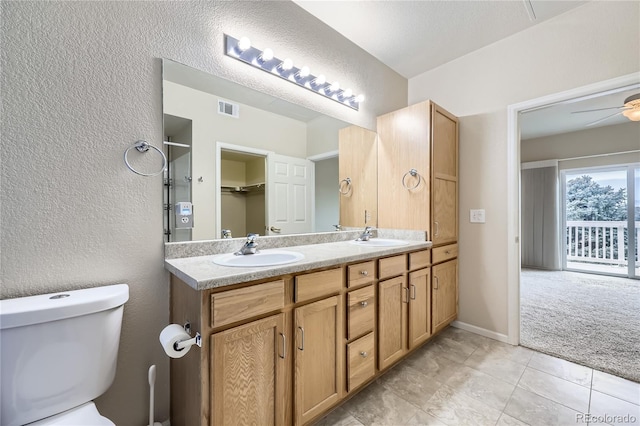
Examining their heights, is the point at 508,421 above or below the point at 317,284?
below

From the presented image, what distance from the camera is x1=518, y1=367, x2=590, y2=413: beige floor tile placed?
1.49m

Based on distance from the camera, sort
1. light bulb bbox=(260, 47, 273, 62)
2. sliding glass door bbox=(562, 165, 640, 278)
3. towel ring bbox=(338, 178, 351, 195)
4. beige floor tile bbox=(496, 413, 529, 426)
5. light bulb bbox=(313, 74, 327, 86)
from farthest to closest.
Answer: sliding glass door bbox=(562, 165, 640, 278) → towel ring bbox=(338, 178, 351, 195) → light bulb bbox=(313, 74, 327, 86) → light bulb bbox=(260, 47, 273, 62) → beige floor tile bbox=(496, 413, 529, 426)

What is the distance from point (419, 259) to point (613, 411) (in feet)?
4.04

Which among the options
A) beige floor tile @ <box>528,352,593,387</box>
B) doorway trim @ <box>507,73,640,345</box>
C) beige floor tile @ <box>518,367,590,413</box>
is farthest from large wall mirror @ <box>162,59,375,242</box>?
beige floor tile @ <box>528,352,593,387</box>

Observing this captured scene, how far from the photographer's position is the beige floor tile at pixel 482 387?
4.96 feet

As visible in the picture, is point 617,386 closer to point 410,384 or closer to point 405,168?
point 410,384

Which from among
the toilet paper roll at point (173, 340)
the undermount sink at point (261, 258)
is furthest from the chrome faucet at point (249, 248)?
the toilet paper roll at point (173, 340)

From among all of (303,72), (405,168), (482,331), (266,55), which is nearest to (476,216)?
(405,168)

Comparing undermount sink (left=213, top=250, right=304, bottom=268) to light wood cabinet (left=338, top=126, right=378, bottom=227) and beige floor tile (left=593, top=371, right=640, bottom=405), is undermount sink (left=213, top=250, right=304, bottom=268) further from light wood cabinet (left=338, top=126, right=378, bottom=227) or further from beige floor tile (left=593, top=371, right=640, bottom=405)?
beige floor tile (left=593, top=371, right=640, bottom=405)

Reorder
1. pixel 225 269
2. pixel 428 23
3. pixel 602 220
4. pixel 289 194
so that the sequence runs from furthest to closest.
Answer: pixel 602 220
pixel 428 23
pixel 289 194
pixel 225 269

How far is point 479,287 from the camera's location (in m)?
2.36

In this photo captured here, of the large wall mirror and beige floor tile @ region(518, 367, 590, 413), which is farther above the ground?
the large wall mirror

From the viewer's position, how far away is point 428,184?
2.10 meters

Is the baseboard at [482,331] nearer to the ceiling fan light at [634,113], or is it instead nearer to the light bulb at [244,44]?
the ceiling fan light at [634,113]
